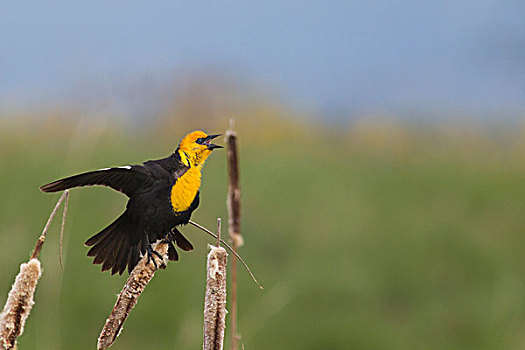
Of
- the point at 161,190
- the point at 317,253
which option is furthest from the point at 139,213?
the point at 317,253

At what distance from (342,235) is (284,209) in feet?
1.11

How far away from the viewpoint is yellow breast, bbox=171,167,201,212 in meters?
0.45

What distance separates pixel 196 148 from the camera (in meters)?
0.45

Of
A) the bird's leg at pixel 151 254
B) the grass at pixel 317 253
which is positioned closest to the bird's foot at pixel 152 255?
the bird's leg at pixel 151 254

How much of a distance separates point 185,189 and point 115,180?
0.16 feet

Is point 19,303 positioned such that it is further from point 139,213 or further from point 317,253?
point 317,253

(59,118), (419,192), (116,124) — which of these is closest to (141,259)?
(116,124)

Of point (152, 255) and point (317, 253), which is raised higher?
point (317, 253)

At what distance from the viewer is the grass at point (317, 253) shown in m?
2.38

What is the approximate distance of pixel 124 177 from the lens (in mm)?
444

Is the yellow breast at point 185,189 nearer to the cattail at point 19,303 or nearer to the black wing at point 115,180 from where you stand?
the black wing at point 115,180

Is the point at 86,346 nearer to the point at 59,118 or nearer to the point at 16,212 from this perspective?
the point at 16,212

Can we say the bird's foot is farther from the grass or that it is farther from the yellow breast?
the grass

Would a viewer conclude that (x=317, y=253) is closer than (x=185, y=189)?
No
